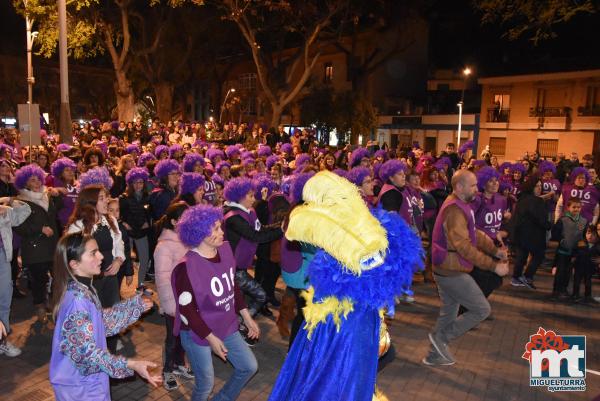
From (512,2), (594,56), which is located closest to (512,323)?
(512,2)

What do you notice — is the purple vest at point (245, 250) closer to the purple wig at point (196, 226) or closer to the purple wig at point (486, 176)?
the purple wig at point (196, 226)

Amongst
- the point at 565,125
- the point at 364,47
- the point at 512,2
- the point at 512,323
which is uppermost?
the point at 364,47

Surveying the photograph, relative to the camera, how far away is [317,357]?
119 inches

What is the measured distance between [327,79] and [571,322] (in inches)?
1486

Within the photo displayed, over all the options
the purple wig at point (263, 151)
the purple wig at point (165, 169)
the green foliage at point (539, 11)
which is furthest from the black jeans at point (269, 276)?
the green foliage at point (539, 11)

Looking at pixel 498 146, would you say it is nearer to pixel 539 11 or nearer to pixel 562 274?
pixel 539 11

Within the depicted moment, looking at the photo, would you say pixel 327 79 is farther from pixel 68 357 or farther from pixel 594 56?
pixel 68 357

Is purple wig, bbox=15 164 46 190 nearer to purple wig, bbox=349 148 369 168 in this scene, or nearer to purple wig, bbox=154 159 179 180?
purple wig, bbox=154 159 179 180

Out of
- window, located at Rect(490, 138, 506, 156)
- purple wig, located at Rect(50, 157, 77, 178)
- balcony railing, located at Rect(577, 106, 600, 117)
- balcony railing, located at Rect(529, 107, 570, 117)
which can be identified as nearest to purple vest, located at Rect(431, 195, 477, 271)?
purple wig, located at Rect(50, 157, 77, 178)

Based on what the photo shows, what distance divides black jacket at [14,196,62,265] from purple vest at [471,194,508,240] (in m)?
5.72

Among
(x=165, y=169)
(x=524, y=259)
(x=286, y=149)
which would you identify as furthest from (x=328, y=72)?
(x=165, y=169)

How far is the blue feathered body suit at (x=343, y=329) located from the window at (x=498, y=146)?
37335mm

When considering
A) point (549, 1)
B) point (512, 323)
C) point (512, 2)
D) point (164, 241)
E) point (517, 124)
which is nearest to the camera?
point (164, 241)

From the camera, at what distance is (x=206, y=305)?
3957 mm
